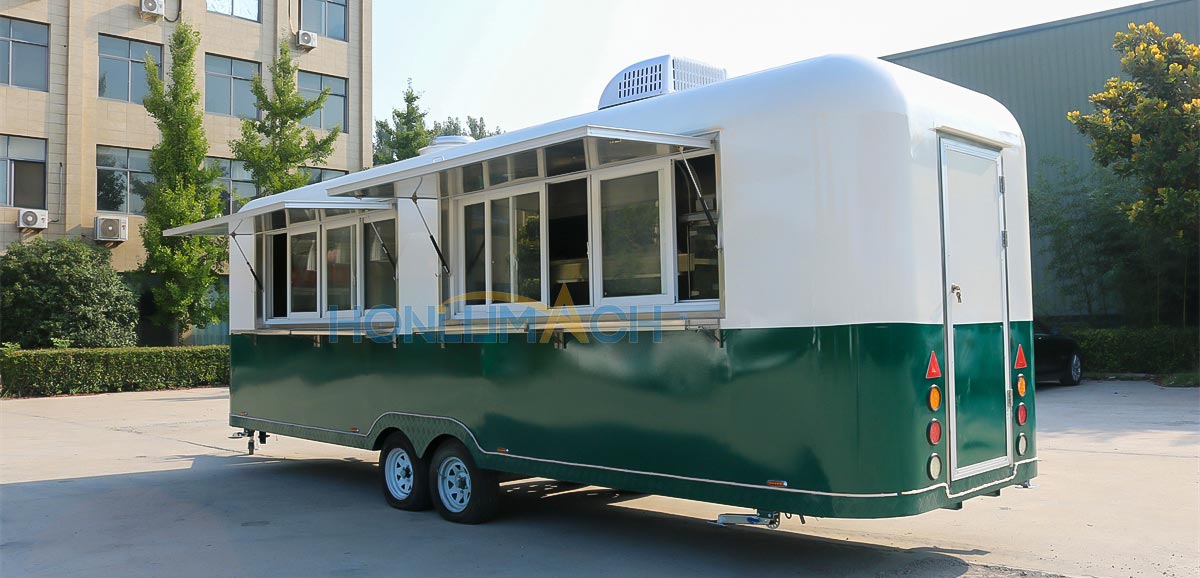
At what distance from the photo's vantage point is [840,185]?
5348 millimetres

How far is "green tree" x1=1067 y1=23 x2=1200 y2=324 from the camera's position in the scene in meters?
16.4

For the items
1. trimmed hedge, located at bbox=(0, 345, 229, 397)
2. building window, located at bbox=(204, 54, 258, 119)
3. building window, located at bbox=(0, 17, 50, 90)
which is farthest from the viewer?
building window, located at bbox=(204, 54, 258, 119)

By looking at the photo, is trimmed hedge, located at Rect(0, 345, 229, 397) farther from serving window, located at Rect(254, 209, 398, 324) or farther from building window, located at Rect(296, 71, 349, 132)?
serving window, located at Rect(254, 209, 398, 324)

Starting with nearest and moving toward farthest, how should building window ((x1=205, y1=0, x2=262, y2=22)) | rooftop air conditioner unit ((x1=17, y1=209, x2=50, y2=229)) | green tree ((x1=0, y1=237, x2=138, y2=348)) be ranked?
green tree ((x1=0, y1=237, x2=138, y2=348)) < rooftop air conditioner unit ((x1=17, y1=209, x2=50, y2=229)) < building window ((x1=205, y1=0, x2=262, y2=22))

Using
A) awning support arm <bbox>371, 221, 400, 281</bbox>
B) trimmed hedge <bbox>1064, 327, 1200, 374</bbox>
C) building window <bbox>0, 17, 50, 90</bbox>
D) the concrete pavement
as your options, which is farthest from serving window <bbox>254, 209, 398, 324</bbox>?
building window <bbox>0, 17, 50, 90</bbox>

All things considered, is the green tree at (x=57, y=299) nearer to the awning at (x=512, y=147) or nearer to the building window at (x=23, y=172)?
the building window at (x=23, y=172)

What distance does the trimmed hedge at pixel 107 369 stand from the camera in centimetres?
A: 2034

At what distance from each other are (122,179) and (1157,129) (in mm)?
24171

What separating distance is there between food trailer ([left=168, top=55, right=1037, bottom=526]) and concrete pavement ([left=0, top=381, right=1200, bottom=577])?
0.60 m

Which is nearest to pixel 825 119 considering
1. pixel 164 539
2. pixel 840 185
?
pixel 840 185

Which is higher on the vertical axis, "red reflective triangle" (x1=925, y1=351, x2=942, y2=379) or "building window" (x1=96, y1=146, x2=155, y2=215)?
"building window" (x1=96, y1=146, x2=155, y2=215)

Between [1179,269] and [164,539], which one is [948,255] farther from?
[1179,269]

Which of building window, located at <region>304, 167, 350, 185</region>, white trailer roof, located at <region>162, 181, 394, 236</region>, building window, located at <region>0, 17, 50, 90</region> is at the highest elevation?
building window, located at <region>0, 17, 50, 90</region>

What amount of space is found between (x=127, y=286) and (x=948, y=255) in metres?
22.6
